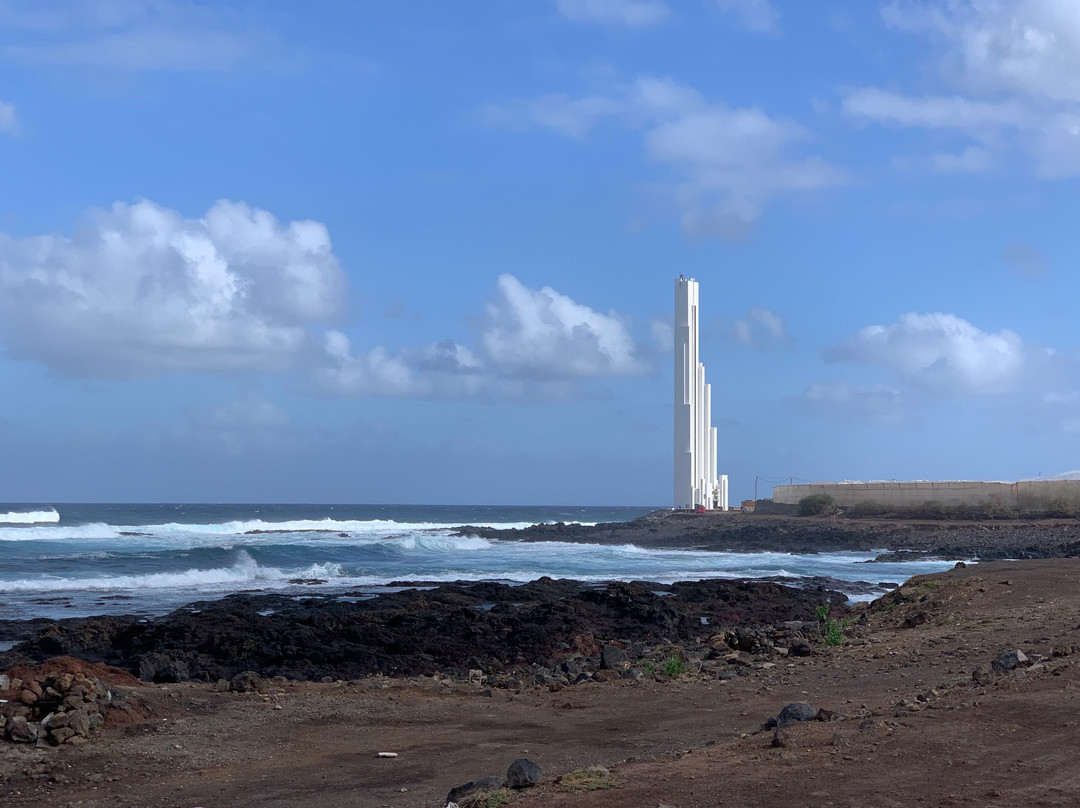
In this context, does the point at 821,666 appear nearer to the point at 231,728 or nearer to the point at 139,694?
the point at 231,728

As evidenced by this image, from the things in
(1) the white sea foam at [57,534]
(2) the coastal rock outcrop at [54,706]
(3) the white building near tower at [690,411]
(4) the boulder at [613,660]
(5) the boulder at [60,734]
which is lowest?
(1) the white sea foam at [57,534]

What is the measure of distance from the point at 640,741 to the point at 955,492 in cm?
5024

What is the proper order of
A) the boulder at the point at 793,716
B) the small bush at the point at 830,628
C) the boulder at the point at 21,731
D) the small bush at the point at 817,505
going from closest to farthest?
the boulder at the point at 793,716 < the boulder at the point at 21,731 < the small bush at the point at 830,628 < the small bush at the point at 817,505

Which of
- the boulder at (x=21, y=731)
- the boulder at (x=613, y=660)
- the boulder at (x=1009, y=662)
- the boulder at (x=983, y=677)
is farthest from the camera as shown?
the boulder at (x=613, y=660)

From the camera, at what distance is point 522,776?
631 cm

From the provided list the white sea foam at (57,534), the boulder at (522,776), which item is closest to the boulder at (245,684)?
the boulder at (522,776)

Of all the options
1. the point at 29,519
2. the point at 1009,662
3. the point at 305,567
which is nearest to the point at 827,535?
the point at 305,567

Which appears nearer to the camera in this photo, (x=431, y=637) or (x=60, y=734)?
(x=60, y=734)

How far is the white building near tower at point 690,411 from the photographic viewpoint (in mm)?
62312

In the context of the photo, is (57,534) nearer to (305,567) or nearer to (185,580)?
(305,567)

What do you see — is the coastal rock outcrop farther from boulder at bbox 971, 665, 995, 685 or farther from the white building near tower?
the white building near tower

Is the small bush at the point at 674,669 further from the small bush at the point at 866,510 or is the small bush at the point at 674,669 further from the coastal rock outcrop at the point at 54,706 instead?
the small bush at the point at 866,510

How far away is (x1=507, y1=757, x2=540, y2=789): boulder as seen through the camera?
247 inches

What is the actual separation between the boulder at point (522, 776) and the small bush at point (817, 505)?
171 feet
